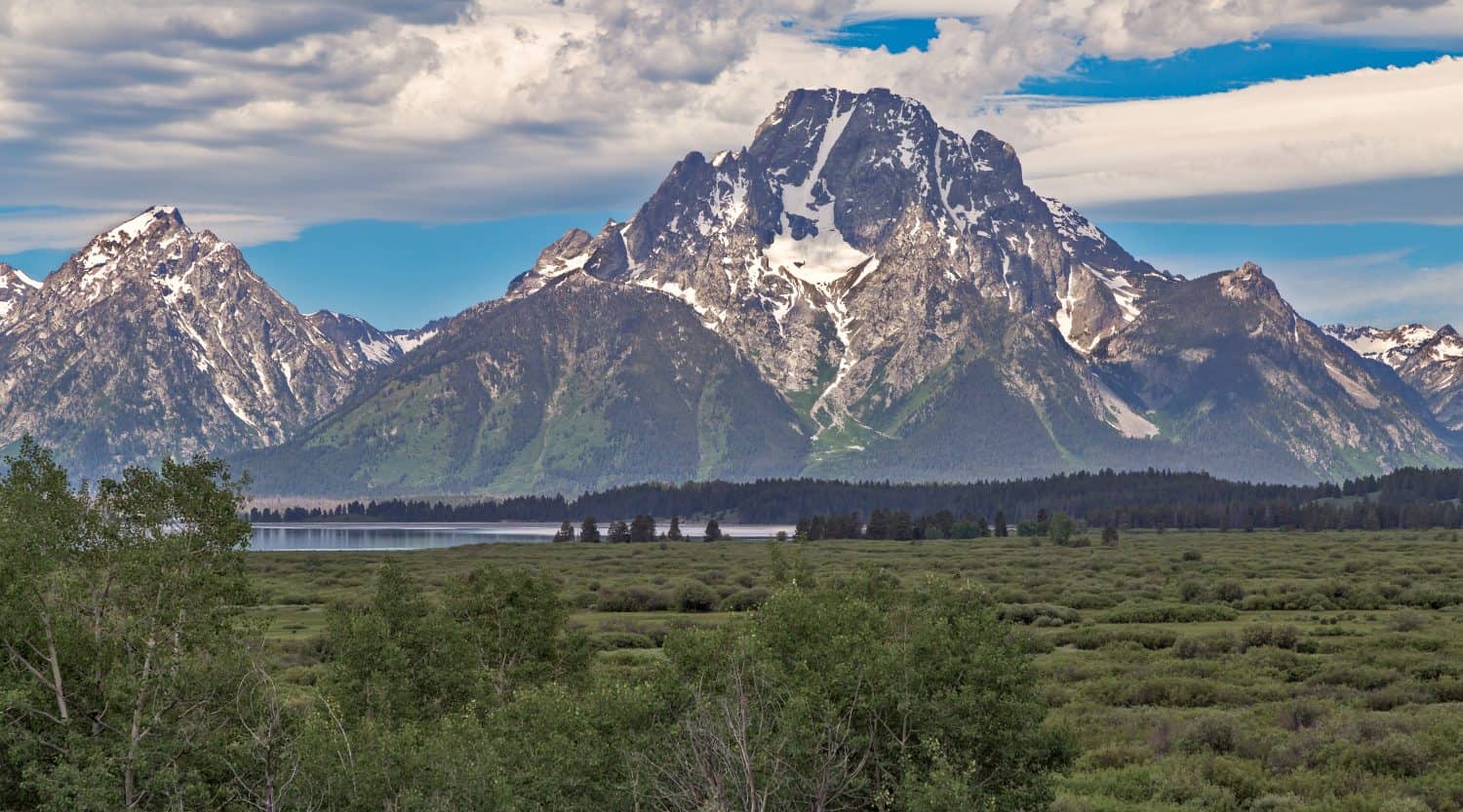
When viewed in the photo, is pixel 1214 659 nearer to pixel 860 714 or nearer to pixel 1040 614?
pixel 1040 614

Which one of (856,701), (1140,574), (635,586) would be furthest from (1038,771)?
(1140,574)

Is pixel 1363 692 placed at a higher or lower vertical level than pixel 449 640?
lower

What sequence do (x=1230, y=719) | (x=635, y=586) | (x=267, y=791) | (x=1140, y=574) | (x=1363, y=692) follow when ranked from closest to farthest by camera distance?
1. (x=267, y=791)
2. (x=1230, y=719)
3. (x=1363, y=692)
4. (x=635, y=586)
5. (x=1140, y=574)

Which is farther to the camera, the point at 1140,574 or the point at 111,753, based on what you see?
the point at 1140,574

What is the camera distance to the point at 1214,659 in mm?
84938

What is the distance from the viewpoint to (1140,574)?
522 ft

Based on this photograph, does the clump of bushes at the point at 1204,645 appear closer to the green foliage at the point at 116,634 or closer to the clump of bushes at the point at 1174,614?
the clump of bushes at the point at 1174,614

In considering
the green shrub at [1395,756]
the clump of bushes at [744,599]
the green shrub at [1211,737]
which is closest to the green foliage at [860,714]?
the green shrub at [1395,756]

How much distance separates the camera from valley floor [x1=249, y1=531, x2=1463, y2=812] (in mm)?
52375

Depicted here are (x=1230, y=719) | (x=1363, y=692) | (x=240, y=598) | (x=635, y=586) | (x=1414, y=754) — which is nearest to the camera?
(x=240, y=598)

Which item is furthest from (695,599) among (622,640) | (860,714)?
(860,714)

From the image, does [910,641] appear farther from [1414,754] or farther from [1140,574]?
[1140,574]

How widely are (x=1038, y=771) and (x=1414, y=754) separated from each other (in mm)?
20103

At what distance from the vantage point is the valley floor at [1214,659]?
172 feet
